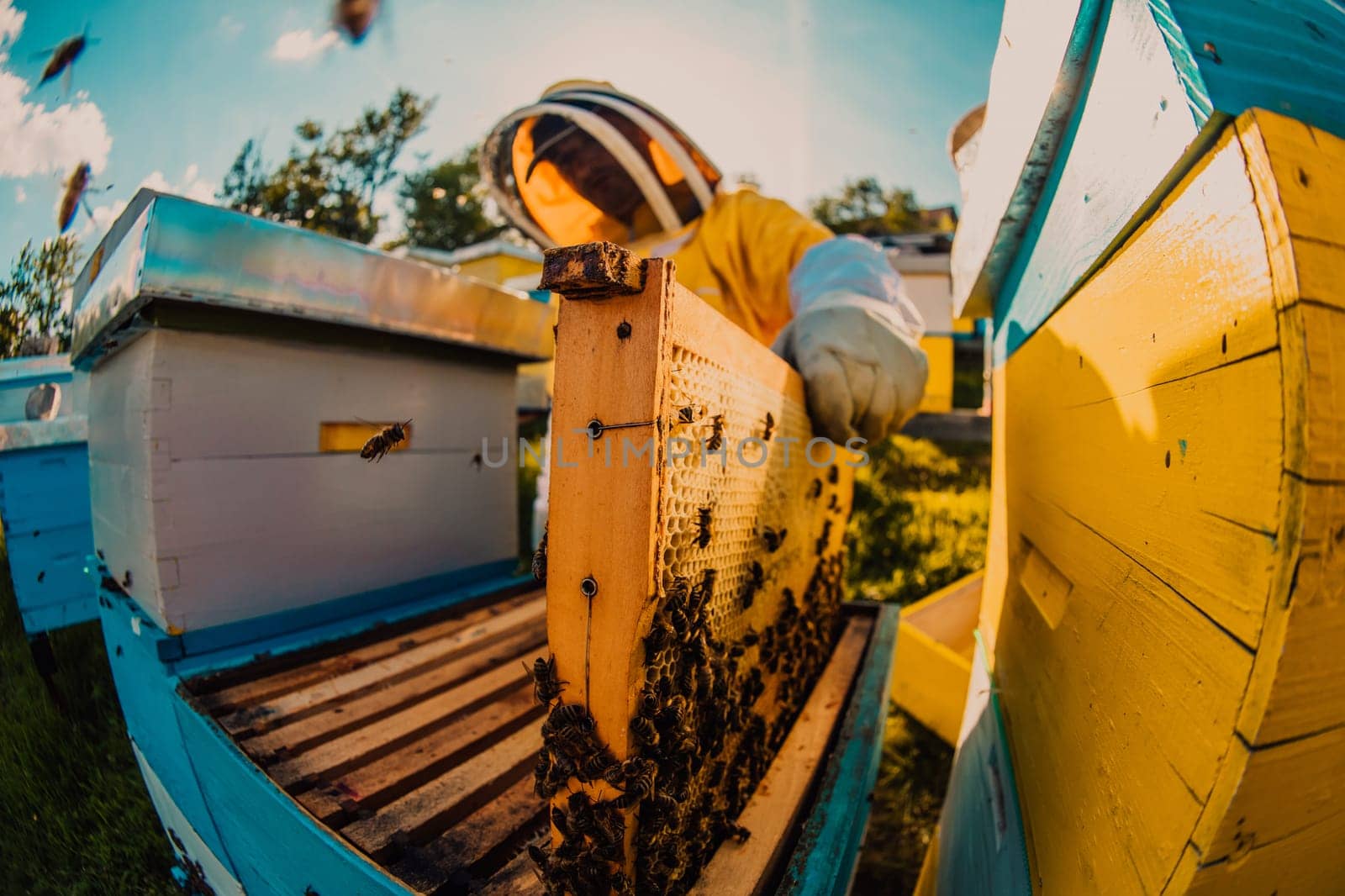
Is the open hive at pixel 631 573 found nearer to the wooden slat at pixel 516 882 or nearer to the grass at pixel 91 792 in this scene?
the wooden slat at pixel 516 882

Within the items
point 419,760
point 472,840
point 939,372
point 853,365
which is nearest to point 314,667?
point 419,760

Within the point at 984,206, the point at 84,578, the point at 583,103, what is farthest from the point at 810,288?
the point at 84,578

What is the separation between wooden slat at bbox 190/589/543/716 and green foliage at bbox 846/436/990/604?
2977 mm

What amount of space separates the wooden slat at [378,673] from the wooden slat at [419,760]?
316 millimetres

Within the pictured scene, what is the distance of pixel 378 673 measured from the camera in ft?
5.49

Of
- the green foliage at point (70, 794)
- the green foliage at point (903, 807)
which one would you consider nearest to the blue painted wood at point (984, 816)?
the green foliage at point (903, 807)

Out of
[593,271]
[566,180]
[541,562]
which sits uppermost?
[566,180]

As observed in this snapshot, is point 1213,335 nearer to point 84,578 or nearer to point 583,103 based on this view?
point 583,103

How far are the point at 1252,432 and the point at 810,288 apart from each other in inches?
64.0

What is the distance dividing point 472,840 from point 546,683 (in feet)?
1.77

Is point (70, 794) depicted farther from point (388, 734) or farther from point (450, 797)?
point (450, 797)

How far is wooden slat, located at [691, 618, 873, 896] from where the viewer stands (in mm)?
978

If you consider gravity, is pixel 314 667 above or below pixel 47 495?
below

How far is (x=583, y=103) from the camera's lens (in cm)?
261
